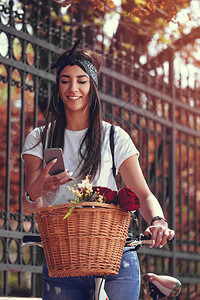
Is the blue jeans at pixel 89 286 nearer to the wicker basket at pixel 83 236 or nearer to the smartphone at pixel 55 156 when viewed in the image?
the wicker basket at pixel 83 236

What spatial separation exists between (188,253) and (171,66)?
2840 mm

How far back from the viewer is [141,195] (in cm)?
295

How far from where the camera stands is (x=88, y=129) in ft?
10.1

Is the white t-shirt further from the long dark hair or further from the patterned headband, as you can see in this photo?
the patterned headband

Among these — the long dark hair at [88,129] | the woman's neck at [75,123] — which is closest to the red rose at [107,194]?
the long dark hair at [88,129]

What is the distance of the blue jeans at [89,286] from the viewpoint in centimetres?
276

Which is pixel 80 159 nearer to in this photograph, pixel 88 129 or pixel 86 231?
pixel 88 129

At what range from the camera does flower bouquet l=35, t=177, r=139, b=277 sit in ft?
7.97

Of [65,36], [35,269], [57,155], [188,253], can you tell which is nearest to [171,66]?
[65,36]

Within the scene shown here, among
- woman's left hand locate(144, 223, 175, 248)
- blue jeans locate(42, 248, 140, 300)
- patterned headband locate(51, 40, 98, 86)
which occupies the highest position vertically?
patterned headband locate(51, 40, 98, 86)

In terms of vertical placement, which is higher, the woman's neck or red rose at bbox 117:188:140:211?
the woman's neck

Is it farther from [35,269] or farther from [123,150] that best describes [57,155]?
[35,269]

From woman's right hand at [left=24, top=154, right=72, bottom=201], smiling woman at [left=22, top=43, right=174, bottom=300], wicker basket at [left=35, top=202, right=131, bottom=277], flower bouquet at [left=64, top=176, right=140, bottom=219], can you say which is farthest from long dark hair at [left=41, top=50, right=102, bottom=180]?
wicker basket at [left=35, top=202, right=131, bottom=277]

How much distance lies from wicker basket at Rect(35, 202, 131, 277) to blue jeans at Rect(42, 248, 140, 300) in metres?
0.28
